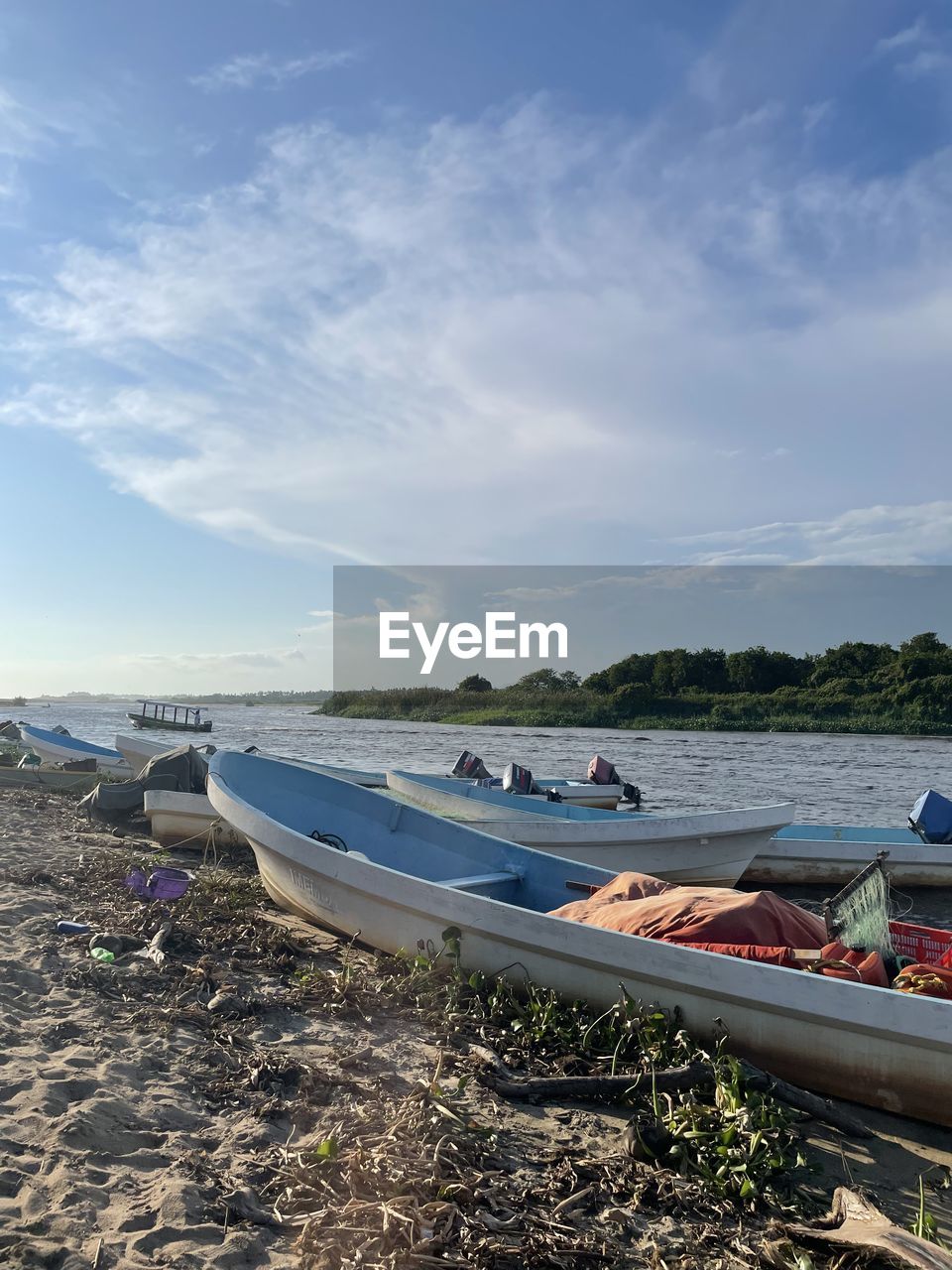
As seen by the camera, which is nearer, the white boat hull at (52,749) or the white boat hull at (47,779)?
the white boat hull at (47,779)

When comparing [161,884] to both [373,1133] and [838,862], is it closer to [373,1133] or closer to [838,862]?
[373,1133]

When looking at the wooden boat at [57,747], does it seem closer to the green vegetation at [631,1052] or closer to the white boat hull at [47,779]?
the white boat hull at [47,779]

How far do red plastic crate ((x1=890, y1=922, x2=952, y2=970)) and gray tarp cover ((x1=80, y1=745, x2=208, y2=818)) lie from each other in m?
9.01

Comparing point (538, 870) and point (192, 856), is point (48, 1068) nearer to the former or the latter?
point (538, 870)

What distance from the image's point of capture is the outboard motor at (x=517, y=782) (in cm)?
1559

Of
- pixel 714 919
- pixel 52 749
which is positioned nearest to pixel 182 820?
pixel 714 919

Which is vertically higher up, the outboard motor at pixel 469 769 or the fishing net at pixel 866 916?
the fishing net at pixel 866 916

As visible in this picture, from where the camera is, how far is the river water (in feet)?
65.3

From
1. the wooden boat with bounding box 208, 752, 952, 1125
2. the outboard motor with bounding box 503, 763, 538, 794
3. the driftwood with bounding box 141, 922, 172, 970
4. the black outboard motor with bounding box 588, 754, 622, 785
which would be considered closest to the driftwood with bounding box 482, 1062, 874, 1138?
the wooden boat with bounding box 208, 752, 952, 1125

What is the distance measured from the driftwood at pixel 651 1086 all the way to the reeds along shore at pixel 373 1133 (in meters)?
0.04

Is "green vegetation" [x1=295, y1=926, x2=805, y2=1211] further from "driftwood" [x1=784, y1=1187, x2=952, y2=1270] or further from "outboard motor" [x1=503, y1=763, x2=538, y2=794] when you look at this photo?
"outboard motor" [x1=503, y1=763, x2=538, y2=794]

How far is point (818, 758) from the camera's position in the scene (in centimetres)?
3466

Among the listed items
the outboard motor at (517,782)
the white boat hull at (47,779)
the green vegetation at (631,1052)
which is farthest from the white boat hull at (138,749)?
the green vegetation at (631,1052)

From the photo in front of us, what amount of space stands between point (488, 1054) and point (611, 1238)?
1642mm
